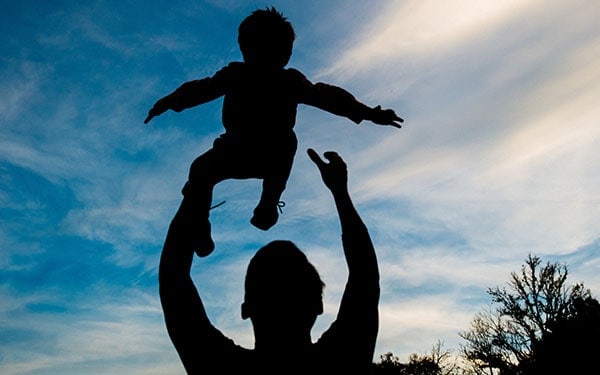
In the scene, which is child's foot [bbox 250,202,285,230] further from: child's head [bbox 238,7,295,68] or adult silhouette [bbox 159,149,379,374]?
adult silhouette [bbox 159,149,379,374]

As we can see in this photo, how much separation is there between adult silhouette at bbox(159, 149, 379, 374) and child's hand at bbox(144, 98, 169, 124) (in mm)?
1526

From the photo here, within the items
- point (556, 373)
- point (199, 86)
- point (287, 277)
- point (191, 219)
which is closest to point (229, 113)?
point (199, 86)

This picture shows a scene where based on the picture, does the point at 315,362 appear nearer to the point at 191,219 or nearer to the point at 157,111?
the point at 191,219

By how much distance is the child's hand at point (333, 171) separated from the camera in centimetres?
195

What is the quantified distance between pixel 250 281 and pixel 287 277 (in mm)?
152

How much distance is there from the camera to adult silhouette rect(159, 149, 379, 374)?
1586 millimetres

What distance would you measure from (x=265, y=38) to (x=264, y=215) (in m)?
1.28

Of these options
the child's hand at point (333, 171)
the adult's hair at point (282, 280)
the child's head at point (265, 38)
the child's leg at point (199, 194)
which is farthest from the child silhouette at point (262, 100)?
the adult's hair at point (282, 280)

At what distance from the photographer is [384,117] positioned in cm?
316

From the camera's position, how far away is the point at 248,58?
3.04m

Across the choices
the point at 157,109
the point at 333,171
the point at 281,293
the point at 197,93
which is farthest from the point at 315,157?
the point at 157,109

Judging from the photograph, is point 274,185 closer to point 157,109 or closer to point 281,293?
point 157,109

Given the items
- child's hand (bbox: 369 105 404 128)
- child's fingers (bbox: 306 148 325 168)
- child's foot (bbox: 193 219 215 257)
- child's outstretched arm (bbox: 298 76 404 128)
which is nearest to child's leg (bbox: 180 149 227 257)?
child's fingers (bbox: 306 148 325 168)

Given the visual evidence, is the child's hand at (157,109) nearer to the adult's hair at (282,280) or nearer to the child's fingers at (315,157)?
the child's fingers at (315,157)
